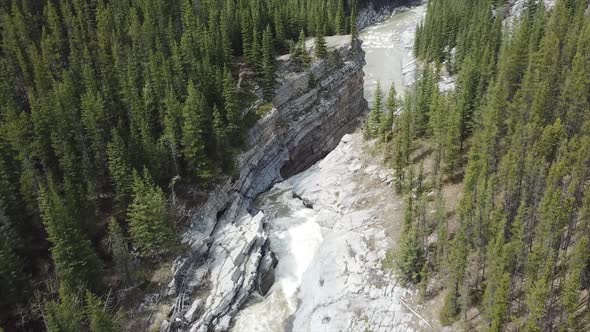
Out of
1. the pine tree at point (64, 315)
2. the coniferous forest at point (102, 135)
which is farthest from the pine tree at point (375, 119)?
the pine tree at point (64, 315)

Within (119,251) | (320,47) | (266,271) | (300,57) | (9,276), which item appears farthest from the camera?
(320,47)

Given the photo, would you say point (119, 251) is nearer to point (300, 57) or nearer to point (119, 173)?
point (119, 173)

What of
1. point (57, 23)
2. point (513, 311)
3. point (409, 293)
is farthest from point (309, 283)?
point (57, 23)

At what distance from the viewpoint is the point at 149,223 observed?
163ft

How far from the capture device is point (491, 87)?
207ft

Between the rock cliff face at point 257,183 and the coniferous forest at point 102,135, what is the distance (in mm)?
3064

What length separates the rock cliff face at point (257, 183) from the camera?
160 ft

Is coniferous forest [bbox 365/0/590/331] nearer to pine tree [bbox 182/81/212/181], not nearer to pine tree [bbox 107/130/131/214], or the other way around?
pine tree [bbox 182/81/212/181]

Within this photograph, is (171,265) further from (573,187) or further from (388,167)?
(573,187)

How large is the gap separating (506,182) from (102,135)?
4647cm

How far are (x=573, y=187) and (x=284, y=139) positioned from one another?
4368cm

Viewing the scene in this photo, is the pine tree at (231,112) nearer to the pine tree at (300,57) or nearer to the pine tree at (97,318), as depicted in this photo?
the pine tree at (300,57)

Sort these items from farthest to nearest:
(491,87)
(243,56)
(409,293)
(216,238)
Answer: (243,56)
(491,87)
(216,238)
(409,293)

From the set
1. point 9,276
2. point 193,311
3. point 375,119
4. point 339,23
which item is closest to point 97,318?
point 9,276
